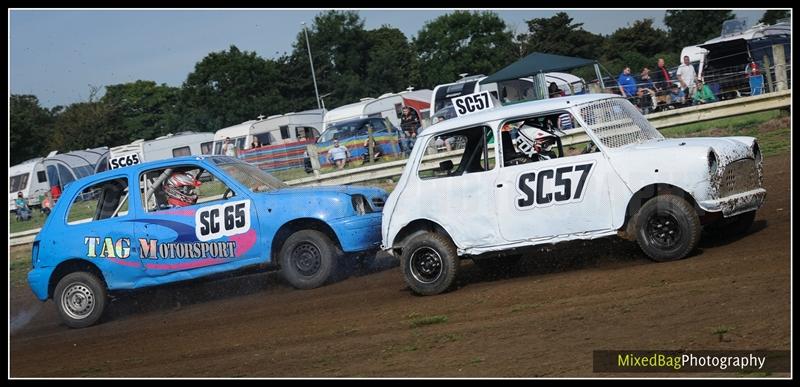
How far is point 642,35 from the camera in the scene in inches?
1957

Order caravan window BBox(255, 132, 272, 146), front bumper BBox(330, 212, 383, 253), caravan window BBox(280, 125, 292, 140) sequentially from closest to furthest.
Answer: front bumper BBox(330, 212, 383, 253) < caravan window BBox(280, 125, 292, 140) < caravan window BBox(255, 132, 272, 146)

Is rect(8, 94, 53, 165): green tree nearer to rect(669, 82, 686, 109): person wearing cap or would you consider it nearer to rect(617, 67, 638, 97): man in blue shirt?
rect(617, 67, 638, 97): man in blue shirt

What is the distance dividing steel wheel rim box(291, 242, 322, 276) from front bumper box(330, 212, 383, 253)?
0.37 meters

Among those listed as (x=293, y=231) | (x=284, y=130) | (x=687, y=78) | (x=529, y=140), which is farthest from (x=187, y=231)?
(x=284, y=130)

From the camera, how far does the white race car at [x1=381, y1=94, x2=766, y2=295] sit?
321 inches

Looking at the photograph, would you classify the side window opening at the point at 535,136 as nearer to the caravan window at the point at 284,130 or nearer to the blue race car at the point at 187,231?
the blue race car at the point at 187,231

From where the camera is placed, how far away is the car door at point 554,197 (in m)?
8.45

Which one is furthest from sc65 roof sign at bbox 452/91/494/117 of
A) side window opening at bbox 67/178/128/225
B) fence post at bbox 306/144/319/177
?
fence post at bbox 306/144/319/177

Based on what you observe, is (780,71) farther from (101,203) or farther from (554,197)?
(101,203)

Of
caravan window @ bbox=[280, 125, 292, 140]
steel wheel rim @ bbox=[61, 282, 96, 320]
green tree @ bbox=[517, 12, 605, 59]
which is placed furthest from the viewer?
green tree @ bbox=[517, 12, 605, 59]

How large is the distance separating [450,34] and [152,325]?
167 ft

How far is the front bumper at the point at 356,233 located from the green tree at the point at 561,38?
1434 inches

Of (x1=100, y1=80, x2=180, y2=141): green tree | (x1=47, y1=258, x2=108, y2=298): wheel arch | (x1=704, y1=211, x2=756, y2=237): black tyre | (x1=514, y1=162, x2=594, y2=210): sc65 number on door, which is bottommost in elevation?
(x1=704, y1=211, x2=756, y2=237): black tyre

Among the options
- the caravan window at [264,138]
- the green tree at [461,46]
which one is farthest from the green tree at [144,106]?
the caravan window at [264,138]
